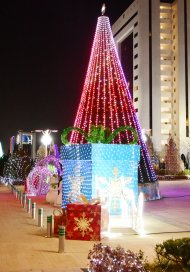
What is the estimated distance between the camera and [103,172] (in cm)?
1716

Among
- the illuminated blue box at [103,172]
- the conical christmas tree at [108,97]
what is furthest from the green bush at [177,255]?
the conical christmas tree at [108,97]

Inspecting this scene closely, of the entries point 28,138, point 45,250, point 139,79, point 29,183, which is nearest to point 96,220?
point 45,250

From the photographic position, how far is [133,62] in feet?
297

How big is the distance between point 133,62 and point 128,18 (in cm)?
1085

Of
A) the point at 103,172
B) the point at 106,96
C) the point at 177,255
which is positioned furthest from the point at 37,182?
the point at 177,255

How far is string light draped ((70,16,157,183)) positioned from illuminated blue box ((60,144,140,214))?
6030 mm

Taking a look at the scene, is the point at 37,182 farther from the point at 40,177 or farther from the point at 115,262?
the point at 115,262

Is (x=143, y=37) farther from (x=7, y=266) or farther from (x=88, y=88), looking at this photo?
(x=7, y=266)

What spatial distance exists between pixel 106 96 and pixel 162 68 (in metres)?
65.7

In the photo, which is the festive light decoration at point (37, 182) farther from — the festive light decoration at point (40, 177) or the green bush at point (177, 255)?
the green bush at point (177, 255)

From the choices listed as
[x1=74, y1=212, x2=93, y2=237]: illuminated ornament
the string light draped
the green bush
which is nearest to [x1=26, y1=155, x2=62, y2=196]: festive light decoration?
the string light draped

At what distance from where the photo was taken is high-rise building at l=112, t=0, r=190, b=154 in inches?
3258

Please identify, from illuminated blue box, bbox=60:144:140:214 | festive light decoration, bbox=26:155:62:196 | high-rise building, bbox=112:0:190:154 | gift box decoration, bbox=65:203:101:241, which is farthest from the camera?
high-rise building, bbox=112:0:190:154

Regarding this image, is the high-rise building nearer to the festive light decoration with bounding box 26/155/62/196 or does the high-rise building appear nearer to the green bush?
the festive light decoration with bounding box 26/155/62/196
